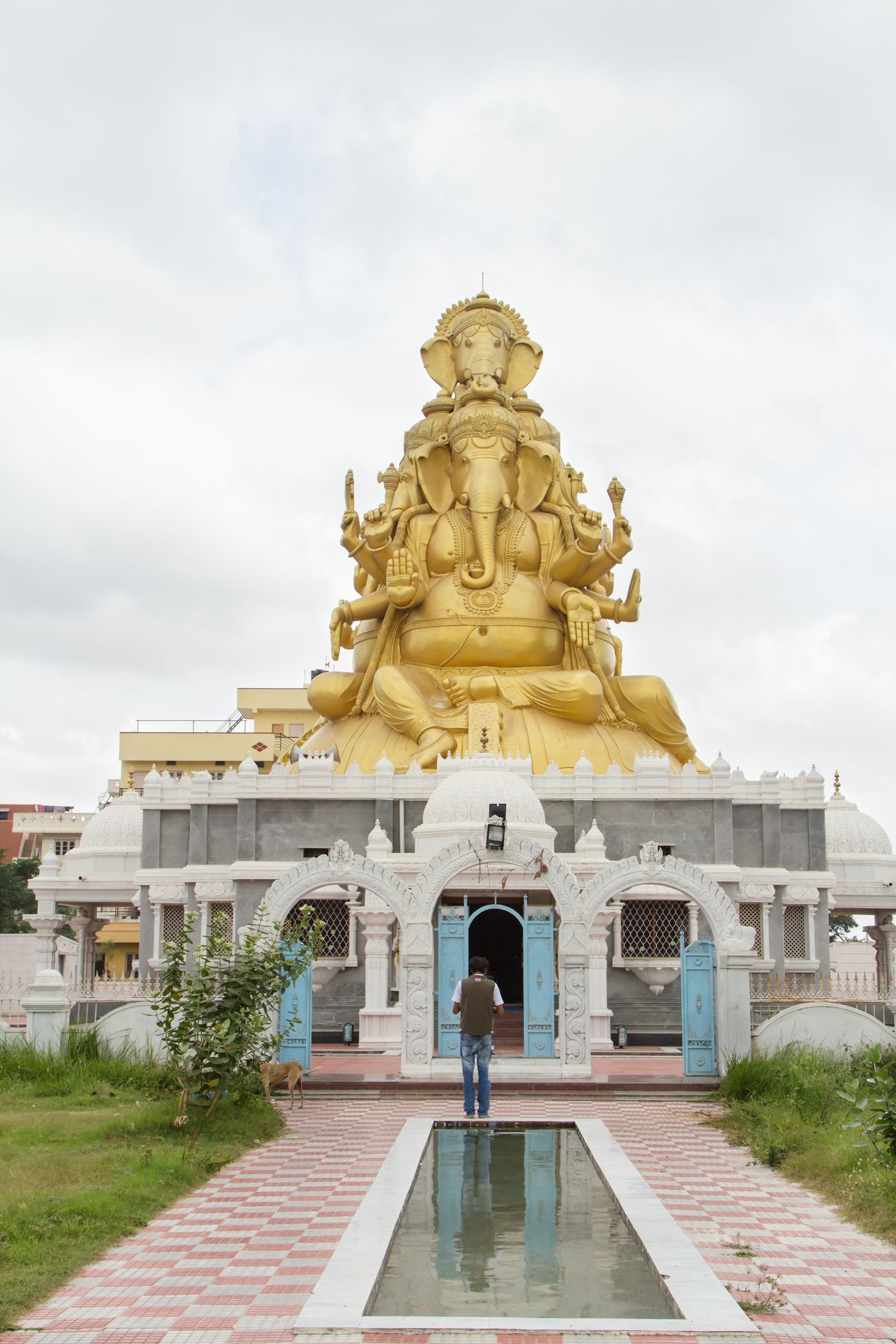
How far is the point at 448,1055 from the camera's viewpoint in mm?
16500

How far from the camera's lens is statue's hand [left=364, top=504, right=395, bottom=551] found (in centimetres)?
2869

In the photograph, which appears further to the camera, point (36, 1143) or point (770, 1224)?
point (36, 1143)

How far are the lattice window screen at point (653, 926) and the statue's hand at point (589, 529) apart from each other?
25.6 ft

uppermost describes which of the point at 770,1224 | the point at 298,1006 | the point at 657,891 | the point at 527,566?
the point at 527,566

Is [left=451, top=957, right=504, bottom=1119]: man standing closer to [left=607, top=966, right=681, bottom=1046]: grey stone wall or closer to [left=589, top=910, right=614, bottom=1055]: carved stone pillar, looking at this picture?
[left=589, top=910, right=614, bottom=1055]: carved stone pillar

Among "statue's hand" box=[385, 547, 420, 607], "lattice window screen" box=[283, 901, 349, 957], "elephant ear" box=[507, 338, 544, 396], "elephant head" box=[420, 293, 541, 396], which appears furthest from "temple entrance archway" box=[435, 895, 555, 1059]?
"elephant ear" box=[507, 338, 544, 396]

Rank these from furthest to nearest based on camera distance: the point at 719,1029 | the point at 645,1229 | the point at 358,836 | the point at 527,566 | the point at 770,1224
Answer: the point at 527,566 < the point at 358,836 < the point at 719,1029 < the point at 770,1224 < the point at 645,1229

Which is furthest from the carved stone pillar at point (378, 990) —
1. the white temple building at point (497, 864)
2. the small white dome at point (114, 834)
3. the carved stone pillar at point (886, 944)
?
the carved stone pillar at point (886, 944)

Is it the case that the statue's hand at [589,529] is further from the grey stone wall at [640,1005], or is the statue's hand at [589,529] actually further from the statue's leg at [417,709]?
the grey stone wall at [640,1005]

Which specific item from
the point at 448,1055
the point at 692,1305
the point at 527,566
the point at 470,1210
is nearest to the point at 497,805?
the point at 448,1055

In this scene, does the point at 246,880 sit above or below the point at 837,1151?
above

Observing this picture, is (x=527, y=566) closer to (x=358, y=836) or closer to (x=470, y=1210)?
(x=358, y=836)

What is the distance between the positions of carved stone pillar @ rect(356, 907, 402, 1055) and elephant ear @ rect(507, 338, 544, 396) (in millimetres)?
14302

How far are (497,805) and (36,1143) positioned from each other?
269 inches
